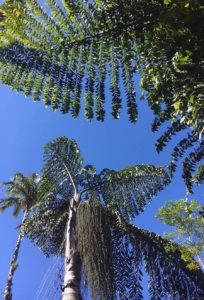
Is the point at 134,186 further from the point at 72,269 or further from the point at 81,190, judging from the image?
the point at 72,269

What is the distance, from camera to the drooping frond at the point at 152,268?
7.01 meters

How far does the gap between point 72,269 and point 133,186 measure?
147 inches

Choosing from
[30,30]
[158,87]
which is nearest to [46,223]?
[30,30]

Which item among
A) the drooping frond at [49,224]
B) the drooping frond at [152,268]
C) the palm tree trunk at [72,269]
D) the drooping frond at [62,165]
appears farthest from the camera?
the drooping frond at [62,165]

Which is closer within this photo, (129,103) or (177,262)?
(129,103)

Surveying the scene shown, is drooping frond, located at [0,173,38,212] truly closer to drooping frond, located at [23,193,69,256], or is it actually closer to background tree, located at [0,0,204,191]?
drooping frond, located at [23,193,69,256]

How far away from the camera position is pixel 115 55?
11.3ft

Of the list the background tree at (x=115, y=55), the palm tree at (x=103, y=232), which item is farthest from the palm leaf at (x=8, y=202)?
the background tree at (x=115, y=55)

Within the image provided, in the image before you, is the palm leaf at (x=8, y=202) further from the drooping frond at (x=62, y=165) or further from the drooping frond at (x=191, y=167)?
the drooping frond at (x=191, y=167)

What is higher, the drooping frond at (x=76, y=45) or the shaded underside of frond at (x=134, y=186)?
the shaded underside of frond at (x=134, y=186)

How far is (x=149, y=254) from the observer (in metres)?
7.32

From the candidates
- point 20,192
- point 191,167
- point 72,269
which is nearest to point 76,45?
point 191,167

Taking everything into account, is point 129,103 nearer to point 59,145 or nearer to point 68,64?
point 68,64

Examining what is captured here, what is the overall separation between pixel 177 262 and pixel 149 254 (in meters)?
0.62
